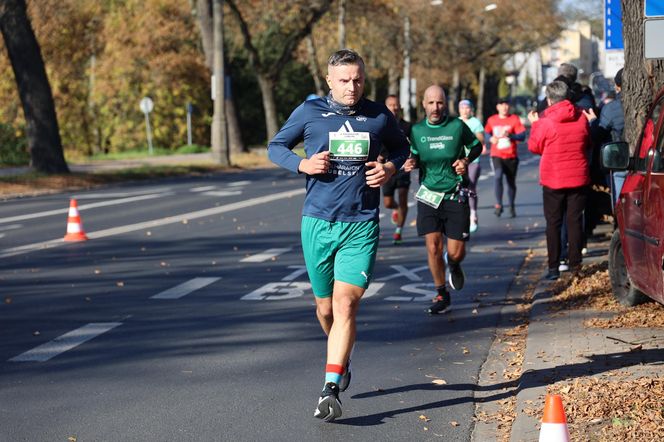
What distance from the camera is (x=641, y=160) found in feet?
29.6

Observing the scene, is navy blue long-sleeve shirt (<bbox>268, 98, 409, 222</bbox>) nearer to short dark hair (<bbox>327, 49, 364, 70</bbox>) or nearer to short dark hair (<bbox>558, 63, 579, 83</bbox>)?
short dark hair (<bbox>327, 49, 364, 70</bbox>)

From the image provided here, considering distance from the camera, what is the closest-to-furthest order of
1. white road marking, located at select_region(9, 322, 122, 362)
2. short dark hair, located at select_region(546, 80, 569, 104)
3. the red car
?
the red car, white road marking, located at select_region(9, 322, 122, 362), short dark hair, located at select_region(546, 80, 569, 104)

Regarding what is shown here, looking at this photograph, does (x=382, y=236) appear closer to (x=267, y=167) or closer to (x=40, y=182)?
(x=40, y=182)

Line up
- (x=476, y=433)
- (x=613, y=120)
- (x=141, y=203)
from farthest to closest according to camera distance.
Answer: (x=141, y=203)
(x=613, y=120)
(x=476, y=433)

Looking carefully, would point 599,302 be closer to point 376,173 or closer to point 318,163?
point 376,173

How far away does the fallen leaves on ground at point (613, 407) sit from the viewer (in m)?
5.71

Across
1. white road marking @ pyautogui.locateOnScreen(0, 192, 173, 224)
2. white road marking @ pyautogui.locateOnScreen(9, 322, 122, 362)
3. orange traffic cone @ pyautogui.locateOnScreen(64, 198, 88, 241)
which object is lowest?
white road marking @ pyautogui.locateOnScreen(0, 192, 173, 224)

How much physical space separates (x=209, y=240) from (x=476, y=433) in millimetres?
10591

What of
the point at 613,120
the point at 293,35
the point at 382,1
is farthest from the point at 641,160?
the point at 382,1

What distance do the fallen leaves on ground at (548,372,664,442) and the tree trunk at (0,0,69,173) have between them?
25.9m

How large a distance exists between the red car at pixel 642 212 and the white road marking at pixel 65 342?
13.2 feet

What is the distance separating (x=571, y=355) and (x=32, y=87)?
25.3 m

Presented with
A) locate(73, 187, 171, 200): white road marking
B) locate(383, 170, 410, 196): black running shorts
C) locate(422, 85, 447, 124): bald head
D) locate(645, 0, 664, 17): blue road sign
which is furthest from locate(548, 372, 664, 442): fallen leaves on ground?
locate(73, 187, 171, 200): white road marking

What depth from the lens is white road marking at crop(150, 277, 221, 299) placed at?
37.5 ft
